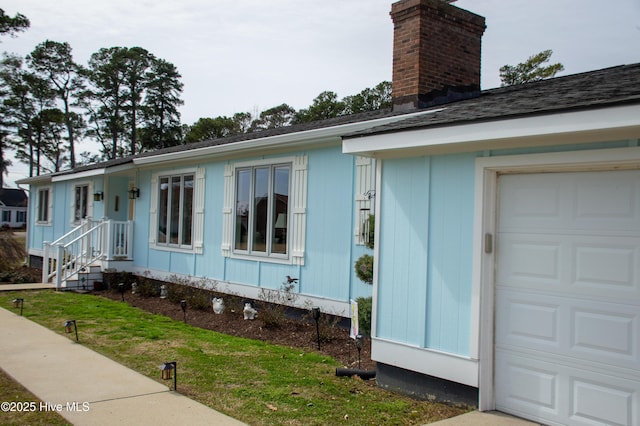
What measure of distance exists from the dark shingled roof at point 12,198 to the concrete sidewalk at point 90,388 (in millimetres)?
59307

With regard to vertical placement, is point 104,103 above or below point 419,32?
above

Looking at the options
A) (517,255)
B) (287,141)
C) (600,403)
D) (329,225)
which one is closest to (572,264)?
(517,255)

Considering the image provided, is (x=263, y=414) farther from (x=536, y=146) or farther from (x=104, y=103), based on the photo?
(x=104, y=103)

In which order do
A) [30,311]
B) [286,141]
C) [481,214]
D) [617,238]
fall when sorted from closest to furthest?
1. [617,238]
2. [481,214]
3. [286,141]
4. [30,311]

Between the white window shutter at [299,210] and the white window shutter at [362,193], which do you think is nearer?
the white window shutter at [362,193]

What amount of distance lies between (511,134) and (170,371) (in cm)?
393

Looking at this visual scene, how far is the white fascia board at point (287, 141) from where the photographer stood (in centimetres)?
741

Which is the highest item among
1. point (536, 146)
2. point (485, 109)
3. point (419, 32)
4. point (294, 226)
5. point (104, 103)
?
point (104, 103)

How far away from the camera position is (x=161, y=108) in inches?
1825

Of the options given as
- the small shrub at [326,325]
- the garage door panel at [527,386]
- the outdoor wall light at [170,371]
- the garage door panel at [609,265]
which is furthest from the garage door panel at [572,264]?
the small shrub at [326,325]

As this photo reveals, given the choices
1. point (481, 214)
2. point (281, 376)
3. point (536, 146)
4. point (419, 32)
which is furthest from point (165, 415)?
point (419, 32)

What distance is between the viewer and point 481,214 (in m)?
4.80

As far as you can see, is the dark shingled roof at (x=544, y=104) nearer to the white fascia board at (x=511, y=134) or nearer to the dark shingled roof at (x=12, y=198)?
the white fascia board at (x=511, y=134)

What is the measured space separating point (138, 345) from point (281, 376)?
7.96 feet
